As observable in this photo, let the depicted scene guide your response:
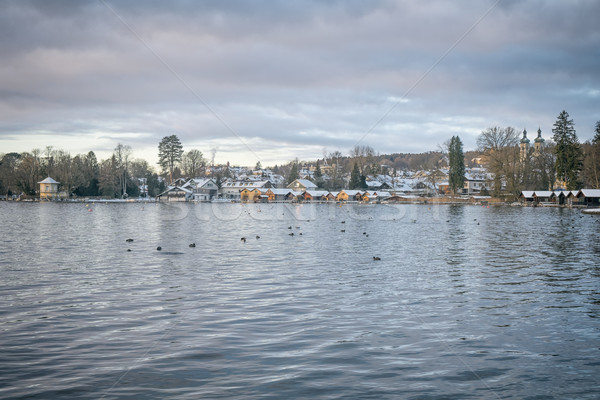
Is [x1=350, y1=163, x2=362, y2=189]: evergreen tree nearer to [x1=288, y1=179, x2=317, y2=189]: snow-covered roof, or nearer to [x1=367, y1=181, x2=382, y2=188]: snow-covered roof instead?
[x1=367, y1=181, x2=382, y2=188]: snow-covered roof

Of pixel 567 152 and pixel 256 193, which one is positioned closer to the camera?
pixel 567 152

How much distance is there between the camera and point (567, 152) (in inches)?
3671

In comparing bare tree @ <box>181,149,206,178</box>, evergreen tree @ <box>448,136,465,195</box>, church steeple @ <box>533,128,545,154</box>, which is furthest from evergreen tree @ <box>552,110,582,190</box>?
bare tree @ <box>181,149,206,178</box>

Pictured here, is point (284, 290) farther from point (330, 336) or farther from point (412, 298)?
point (330, 336)

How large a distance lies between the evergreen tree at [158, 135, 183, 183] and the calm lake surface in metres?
132

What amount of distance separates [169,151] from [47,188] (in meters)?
37.5

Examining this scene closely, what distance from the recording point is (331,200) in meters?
150

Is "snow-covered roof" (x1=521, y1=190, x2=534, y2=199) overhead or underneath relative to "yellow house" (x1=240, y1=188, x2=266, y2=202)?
underneath

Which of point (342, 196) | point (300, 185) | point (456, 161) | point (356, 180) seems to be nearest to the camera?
point (456, 161)

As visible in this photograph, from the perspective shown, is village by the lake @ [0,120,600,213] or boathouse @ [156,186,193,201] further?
boathouse @ [156,186,193,201]

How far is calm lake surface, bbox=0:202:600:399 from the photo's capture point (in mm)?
8266

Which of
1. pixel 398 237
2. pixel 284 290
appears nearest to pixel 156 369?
pixel 284 290

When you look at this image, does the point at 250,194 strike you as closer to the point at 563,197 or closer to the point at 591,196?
the point at 563,197

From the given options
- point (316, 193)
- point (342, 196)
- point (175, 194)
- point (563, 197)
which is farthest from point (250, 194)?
point (563, 197)
